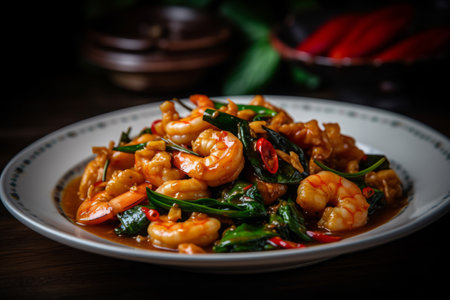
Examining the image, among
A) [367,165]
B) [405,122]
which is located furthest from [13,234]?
[405,122]

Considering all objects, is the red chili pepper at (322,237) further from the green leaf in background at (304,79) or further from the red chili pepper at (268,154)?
the green leaf in background at (304,79)

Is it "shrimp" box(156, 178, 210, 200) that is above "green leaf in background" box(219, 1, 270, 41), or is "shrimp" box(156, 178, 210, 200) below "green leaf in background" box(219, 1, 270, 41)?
below

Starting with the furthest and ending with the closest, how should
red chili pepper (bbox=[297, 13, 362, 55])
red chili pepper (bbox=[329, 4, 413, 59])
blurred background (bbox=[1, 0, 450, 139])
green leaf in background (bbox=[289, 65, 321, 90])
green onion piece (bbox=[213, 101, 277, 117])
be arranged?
1. green leaf in background (bbox=[289, 65, 321, 90])
2. red chili pepper (bbox=[297, 13, 362, 55])
3. red chili pepper (bbox=[329, 4, 413, 59])
4. blurred background (bbox=[1, 0, 450, 139])
5. green onion piece (bbox=[213, 101, 277, 117])

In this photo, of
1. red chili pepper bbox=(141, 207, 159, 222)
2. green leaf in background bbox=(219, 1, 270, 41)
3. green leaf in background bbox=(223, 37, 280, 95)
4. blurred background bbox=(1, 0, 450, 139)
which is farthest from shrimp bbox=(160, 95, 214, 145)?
green leaf in background bbox=(219, 1, 270, 41)

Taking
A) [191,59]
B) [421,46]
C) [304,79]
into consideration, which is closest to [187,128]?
[191,59]

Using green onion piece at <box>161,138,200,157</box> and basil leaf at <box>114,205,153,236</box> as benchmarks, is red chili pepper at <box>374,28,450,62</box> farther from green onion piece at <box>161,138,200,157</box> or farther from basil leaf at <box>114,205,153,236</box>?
basil leaf at <box>114,205,153,236</box>

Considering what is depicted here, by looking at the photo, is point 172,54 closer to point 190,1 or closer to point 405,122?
point 190,1

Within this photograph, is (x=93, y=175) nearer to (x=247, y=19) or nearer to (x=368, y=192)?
(x=368, y=192)
